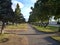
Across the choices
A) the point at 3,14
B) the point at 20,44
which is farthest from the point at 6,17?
the point at 20,44

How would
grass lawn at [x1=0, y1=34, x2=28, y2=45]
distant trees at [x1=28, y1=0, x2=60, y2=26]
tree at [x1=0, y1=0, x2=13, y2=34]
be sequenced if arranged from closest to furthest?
1. grass lawn at [x1=0, y1=34, x2=28, y2=45]
2. distant trees at [x1=28, y1=0, x2=60, y2=26]
3. tree at [x1=0, y1=0, x2=13, y2=34]

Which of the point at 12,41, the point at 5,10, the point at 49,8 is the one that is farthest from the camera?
the point at 5,10

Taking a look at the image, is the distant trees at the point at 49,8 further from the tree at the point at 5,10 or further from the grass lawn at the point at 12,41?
the tree at the point at 5,10

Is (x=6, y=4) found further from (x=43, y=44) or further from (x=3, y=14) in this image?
(x=43, y=44)

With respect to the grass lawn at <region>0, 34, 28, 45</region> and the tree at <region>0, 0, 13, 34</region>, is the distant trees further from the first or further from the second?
the tree at <region>0, 0, 13, 34</region>

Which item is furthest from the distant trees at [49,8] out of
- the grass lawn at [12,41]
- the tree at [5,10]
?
the tree at [5,10]

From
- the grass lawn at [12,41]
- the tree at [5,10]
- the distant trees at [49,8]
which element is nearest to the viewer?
the grass lawn at [12,41]

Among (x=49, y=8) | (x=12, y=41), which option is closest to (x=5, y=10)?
(x=49, y=8)

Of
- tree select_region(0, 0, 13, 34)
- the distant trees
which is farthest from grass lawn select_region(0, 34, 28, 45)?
tree select_region(0, 0, 13, 34)

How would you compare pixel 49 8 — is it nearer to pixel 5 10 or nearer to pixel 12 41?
pixel 5 10

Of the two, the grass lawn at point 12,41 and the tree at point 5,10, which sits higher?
the tree at point 5,10

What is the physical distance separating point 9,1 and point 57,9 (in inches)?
378

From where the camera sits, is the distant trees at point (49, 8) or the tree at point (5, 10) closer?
the distant trees at point (49, 8)

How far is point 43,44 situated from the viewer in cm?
1798
